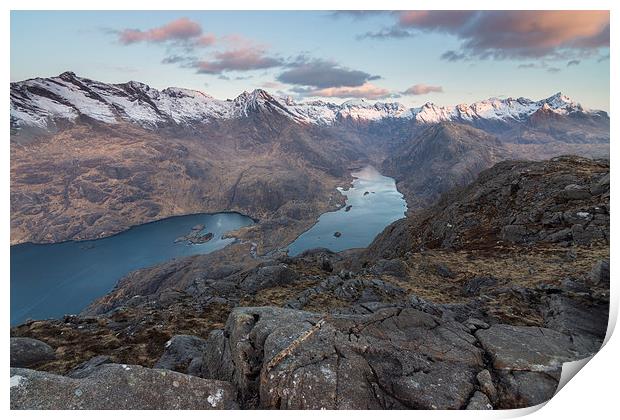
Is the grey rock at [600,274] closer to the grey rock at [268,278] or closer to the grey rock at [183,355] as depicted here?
the grey rock at [183,355]

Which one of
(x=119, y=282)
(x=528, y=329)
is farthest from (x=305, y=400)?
(x=119, y=282)

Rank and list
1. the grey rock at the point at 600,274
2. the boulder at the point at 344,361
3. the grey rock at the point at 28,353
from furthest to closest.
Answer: the grey rock at the point at 600,274, the grey rock at the point at 28,353, the boulder at the point at 344,361

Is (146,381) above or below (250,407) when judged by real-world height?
above

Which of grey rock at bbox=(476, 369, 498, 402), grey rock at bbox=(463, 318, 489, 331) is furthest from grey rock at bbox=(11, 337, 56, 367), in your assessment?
grey rock at bbox=(463, 318, 489, 331)

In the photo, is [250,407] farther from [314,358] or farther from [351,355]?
[351,355]

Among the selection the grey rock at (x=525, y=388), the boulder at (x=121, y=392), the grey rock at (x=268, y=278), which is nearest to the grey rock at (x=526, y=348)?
the grey rock at (x=525, y=388)
